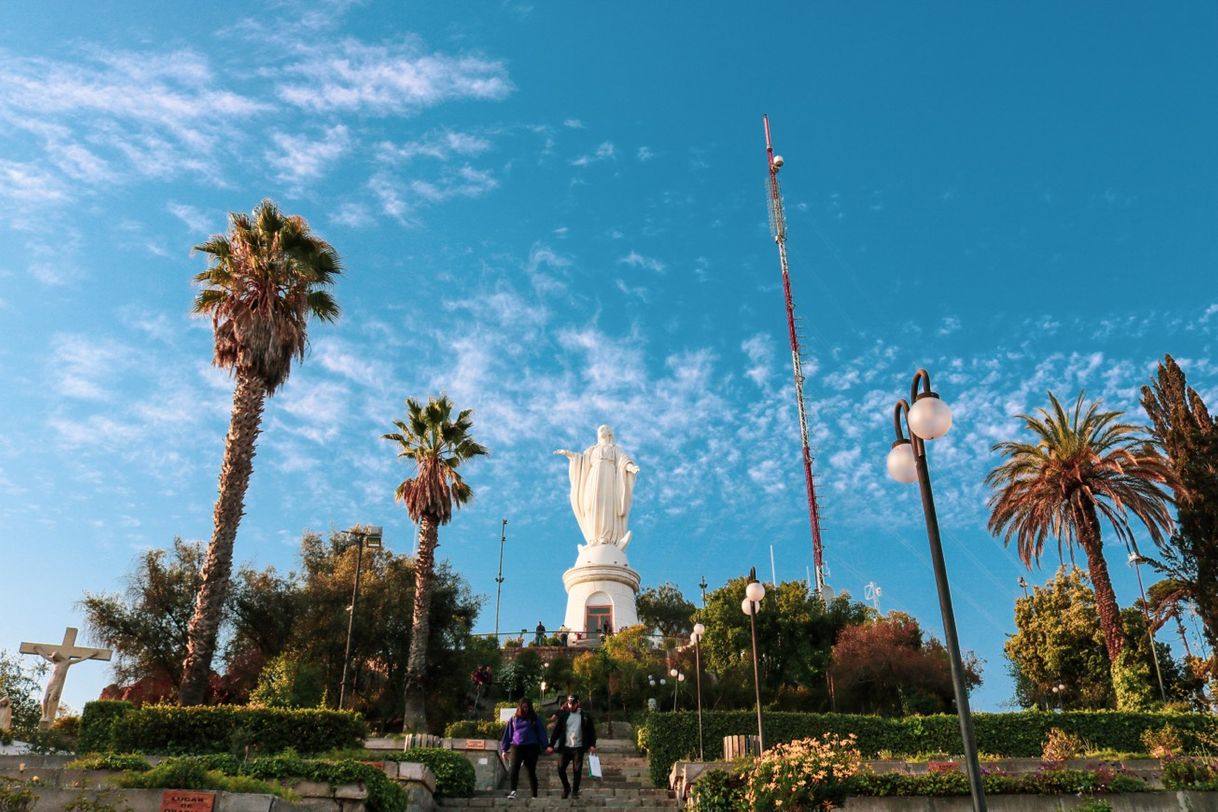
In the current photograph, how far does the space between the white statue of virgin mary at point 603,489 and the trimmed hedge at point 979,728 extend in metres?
19.5

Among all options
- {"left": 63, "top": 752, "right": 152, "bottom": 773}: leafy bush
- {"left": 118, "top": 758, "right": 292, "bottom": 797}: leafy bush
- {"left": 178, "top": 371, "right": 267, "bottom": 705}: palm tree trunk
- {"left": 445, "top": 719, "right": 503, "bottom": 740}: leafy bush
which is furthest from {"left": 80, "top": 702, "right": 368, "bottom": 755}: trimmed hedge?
{"left": 445, "top": 719, "right": 503, "bottom": 740}: leafy bush

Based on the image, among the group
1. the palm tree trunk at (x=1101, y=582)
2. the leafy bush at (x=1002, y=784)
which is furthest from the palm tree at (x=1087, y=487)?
the leafy bush at (x=1002, y=784)

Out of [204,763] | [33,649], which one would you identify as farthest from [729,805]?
[33,649]

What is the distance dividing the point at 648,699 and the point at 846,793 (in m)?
18.5

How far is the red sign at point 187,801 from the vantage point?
34.6 feet

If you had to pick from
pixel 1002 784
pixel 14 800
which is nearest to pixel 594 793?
pixel 1002 784

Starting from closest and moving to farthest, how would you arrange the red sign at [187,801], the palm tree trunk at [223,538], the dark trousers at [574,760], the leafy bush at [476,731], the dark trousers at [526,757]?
the red sign at [187,801], the dark trousers at [526,757], the dark trousers at [574,760], the palm tree trunk at [223,538], the leafy bush at [476,731]

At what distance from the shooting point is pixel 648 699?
97.7ft

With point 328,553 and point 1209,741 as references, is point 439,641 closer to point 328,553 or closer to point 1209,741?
point 328,553

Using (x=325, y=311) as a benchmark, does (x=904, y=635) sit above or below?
below

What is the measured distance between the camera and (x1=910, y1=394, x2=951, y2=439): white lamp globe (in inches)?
290

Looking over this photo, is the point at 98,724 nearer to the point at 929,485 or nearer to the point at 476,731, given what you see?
the point at 476,731

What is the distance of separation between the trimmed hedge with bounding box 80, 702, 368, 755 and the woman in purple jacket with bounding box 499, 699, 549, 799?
3.53 meters

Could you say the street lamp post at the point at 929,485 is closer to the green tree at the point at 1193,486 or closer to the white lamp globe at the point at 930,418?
the white lamp globe at the point at 930,418
